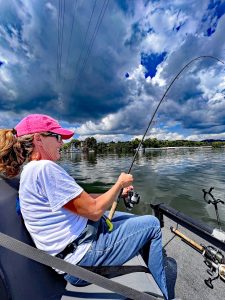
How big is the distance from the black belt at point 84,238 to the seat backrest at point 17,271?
196 millimetres

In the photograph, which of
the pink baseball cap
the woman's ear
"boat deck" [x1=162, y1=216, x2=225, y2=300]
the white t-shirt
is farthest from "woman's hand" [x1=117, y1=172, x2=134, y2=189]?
"boat deck" [x1=162, y1=216, x2=225, y2=300]

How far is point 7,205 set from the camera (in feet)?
4.74

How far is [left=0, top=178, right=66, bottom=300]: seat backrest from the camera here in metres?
1.18

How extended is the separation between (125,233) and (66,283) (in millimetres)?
694

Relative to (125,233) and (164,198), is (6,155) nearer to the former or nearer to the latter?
(125,233)

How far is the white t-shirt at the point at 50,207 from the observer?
142 cm

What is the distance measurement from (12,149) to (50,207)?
1.84 ft

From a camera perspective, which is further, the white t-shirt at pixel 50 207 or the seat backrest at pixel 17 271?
the white t-shirt at pixel 50 207

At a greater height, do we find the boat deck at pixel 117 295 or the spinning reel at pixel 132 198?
the spinning reel at pixel 132 198

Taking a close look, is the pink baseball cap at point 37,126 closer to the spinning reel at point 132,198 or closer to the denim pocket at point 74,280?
the denim pocket at point 74,280

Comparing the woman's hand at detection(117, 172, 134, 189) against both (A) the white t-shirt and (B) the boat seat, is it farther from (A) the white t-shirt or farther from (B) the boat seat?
(B) the boat seat

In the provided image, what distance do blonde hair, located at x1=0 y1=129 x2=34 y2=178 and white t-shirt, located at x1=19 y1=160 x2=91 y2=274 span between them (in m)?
0.19

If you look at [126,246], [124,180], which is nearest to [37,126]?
[124,180]

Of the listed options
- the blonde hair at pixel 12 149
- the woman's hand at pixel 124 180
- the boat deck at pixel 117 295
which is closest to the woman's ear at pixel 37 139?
the blonde hair at pixel 12 149
